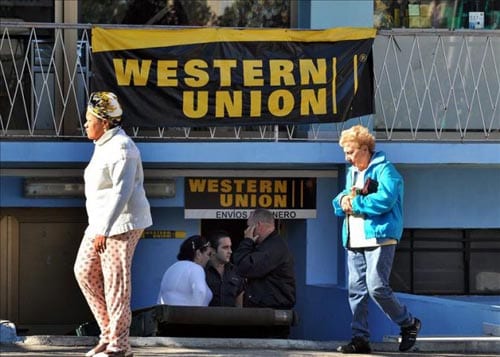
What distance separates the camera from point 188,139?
9.98 metres

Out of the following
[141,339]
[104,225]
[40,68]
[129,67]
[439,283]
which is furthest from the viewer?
[439,283]

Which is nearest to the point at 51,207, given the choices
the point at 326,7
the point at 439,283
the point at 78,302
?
the point at 78,302

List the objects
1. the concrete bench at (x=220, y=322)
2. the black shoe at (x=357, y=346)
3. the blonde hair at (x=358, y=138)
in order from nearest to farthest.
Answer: the blonde hair at (x=358, y=138) < the black shoe at (x=357, y=346) < the concrete bench at (x=220, y=322)

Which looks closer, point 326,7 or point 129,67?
point 129,67

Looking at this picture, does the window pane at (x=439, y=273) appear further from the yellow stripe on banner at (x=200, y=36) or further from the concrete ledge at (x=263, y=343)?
the concrete ledge at (x=263, y=343)

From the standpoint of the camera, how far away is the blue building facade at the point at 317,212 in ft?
32.1

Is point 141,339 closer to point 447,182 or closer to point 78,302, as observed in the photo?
point 78,302

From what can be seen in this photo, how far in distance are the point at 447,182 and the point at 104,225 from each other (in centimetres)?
517

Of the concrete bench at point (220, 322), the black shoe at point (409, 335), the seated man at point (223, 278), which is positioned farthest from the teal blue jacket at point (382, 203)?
the seated man at point (223, 278)

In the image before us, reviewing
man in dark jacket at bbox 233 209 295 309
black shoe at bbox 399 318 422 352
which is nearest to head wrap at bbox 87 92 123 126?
man in dark jacket at bbox 233 209 295 309

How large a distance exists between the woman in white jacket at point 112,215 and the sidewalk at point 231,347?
2.69 feet

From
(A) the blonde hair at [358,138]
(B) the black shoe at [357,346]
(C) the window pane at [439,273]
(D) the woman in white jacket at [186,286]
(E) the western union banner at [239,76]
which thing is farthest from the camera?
(C) the window pane at [439,273]

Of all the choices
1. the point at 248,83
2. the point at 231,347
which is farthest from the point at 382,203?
the point at 248,83

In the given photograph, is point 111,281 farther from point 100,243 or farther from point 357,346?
point 357,346
